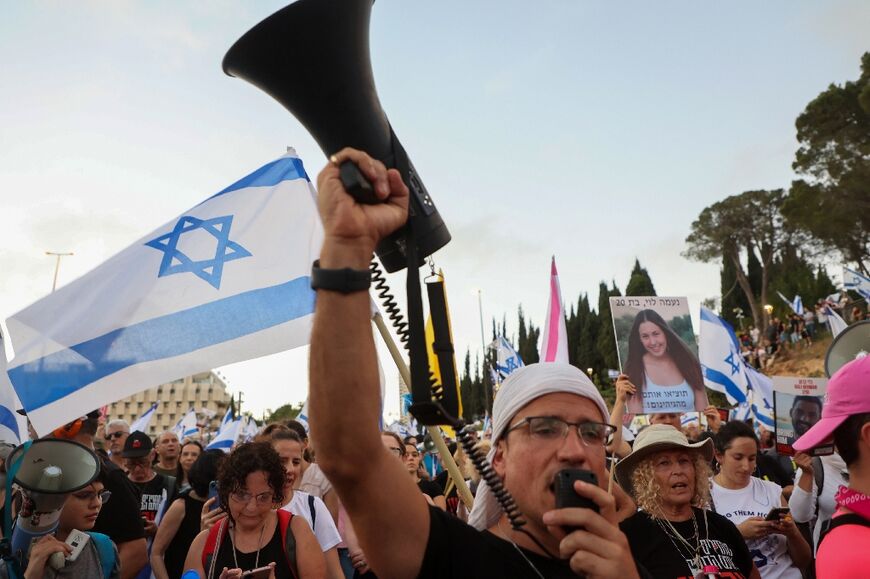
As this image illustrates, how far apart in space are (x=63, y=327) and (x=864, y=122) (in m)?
39.0

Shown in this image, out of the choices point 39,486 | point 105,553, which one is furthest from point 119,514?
point 39,486

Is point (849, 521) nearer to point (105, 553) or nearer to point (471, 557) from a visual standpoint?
A: point (471, 557)

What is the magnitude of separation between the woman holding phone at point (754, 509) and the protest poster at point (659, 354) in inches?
22.2

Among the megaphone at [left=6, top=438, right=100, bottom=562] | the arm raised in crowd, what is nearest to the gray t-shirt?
the megaphone at [left=6, top=438, right=100, bottom=562]

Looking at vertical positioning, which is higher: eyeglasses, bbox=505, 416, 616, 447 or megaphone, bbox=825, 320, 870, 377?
megaphone, bbox=825, 320, 870, 377

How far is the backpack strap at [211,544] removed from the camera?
375 centimetres

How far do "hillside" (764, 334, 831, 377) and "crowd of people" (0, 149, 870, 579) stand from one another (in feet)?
113

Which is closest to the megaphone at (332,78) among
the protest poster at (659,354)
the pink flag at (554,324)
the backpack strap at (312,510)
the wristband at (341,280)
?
the wristband at (341,280)

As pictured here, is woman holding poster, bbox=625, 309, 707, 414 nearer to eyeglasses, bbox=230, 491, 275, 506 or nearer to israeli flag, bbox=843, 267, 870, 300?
eyeglasses, bbox=230, 491, 275, 506

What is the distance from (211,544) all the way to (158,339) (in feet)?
5.27

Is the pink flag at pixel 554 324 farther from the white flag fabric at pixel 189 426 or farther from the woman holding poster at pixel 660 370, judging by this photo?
the white flag fabric at pixel 189 426

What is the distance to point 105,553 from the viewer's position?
143 inches

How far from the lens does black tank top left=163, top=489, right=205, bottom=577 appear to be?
4840 millimetres

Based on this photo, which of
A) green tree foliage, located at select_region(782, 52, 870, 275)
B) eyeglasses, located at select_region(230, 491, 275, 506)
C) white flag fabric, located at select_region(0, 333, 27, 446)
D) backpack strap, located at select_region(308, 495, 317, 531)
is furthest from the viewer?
green tree foliage, located at select_region(782, 52, 870, 275)
